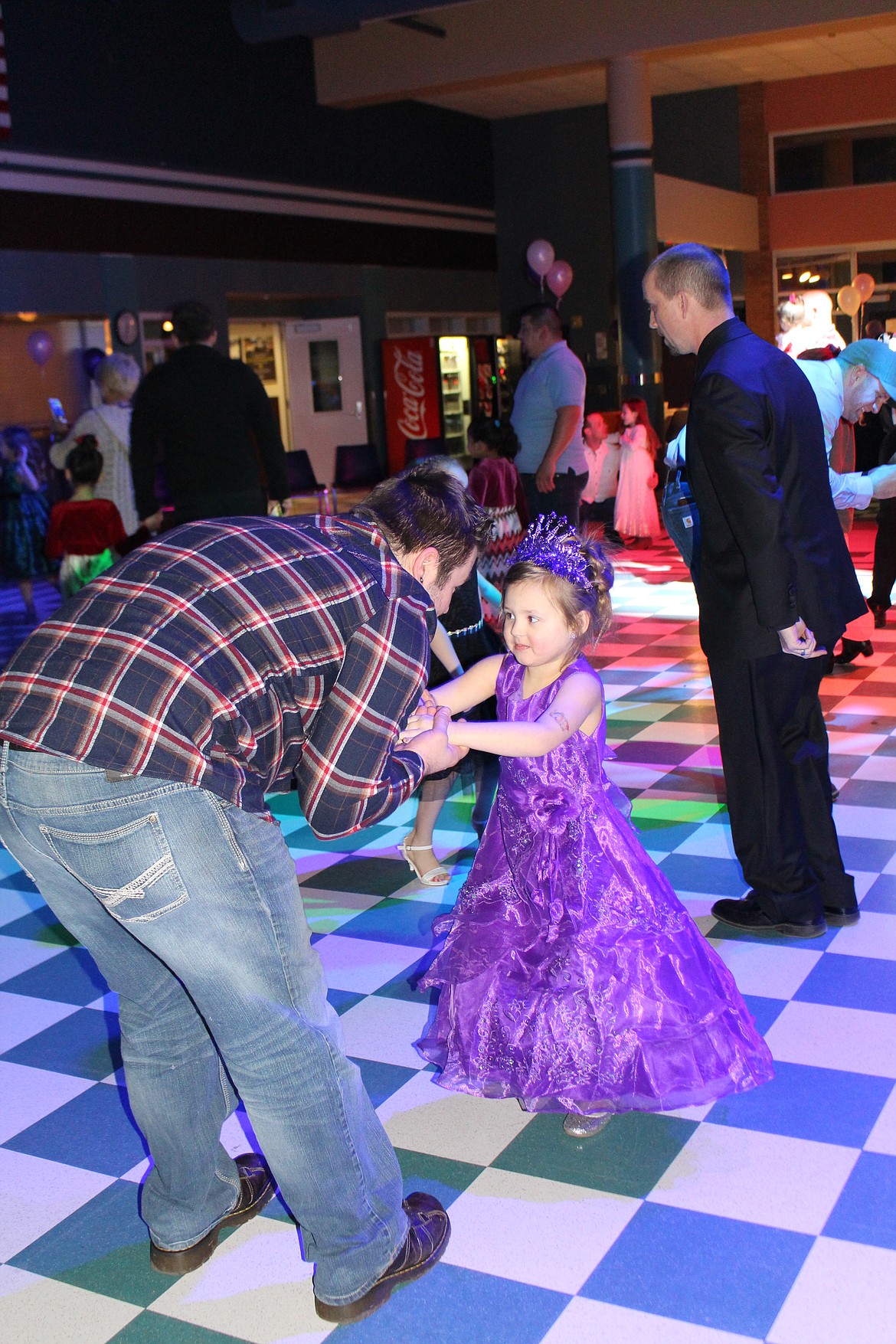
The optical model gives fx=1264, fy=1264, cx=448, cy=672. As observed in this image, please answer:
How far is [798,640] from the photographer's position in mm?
2811

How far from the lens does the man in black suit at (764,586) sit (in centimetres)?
274

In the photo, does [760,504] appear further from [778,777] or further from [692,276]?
[778,777]

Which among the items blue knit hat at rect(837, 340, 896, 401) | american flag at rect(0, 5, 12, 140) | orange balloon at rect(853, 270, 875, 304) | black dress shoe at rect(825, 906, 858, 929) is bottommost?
black dress shoe at rect(825, 906, 858, 929)

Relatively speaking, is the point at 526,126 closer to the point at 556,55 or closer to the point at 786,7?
the point at 556,55

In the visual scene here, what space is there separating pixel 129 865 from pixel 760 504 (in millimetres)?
1690

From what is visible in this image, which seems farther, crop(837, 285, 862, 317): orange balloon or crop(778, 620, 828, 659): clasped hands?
crop(837, 285, 862, 317): orange balloon

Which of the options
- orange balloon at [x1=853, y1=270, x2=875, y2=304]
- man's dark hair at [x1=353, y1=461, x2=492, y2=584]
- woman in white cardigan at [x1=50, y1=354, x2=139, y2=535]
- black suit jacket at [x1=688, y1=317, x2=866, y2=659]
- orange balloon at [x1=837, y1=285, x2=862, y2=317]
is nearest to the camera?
man's dark hair at [x1=353, y1=461, x2=492, y2=584]

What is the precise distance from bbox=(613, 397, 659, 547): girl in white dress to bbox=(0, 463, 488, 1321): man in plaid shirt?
8.74 metres

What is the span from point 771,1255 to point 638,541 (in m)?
9.05

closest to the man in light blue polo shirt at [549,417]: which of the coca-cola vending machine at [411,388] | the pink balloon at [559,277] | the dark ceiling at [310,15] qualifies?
the dark ceiling at [310,15]

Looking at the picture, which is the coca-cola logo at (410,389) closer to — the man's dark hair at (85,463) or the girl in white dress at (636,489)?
the girl in white dress at (636,489)

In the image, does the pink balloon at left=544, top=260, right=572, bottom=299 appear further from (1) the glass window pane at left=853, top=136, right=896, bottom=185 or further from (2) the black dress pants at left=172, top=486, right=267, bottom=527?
(2) the black dress pants at left=172, top=486, right=267, bottom=527

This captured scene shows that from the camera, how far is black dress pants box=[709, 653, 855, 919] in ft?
9.62

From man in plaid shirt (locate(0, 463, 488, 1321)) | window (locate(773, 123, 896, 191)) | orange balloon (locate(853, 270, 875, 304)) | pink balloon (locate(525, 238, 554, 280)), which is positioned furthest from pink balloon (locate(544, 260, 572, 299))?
man in plaid shirt (locate(0, 463, 488, 1321))
